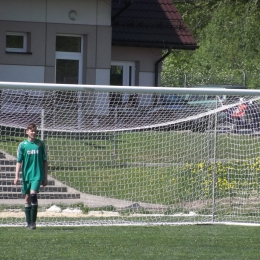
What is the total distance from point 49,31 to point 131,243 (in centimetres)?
1215

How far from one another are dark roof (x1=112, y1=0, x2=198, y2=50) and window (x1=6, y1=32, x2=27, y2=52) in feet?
12.8

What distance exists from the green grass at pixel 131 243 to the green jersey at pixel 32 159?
0.83m

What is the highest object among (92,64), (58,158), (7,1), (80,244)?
(7,1)

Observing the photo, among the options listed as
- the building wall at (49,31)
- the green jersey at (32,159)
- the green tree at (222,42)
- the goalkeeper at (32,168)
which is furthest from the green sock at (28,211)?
the green tree at (222,42)

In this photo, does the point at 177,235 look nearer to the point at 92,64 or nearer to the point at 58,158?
the point at 58,158

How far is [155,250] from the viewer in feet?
32.4

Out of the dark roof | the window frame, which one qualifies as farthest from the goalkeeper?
the dark roof

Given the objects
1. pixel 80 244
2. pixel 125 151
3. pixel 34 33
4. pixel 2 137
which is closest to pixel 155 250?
pixel 80 244

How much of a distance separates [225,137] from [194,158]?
0.68 meters

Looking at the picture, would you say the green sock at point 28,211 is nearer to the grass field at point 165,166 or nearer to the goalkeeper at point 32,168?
the goalkeeper at point 32,168

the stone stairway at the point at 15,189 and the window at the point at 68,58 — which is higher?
the window at the point at 68,58

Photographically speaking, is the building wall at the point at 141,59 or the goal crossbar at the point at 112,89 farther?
the building wall at the point at 141,59

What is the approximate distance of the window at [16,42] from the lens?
71.3 feet

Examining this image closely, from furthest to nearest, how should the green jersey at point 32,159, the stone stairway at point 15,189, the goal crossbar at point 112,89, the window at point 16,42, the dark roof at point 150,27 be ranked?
the dark roof at point 150,27 < the window at point 16,42 < the stone stairway at point 15,189 < the green jersey at point 32,159 < the goal crossbar at point 112,89
